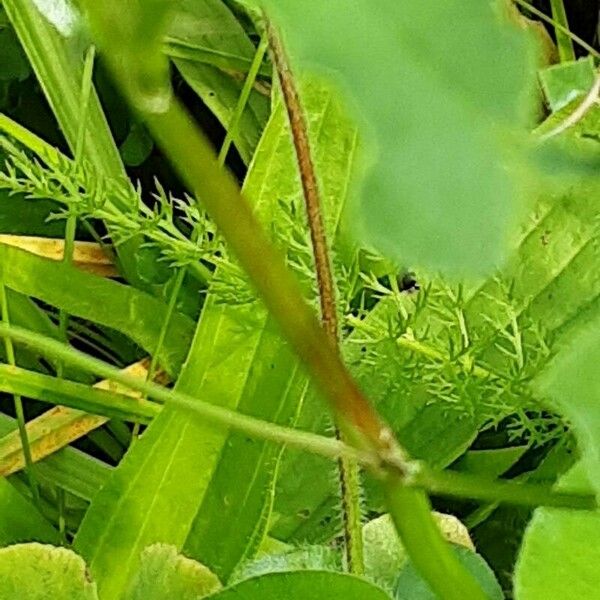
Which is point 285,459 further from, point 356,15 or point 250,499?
point 356,15

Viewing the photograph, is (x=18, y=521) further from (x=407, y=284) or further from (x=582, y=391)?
(x=582, y=391)

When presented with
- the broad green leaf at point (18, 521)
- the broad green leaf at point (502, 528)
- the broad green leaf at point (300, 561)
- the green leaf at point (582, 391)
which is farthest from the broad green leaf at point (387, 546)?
the green leaf at point (582, 391)

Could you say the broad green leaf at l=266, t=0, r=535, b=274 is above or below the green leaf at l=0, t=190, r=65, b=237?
above

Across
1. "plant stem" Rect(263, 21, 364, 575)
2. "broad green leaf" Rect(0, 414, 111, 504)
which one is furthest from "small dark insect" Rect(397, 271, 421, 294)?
"plant stem" Rect(263, 21, 364, 575)

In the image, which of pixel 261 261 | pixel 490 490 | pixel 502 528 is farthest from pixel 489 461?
pixel 261 261

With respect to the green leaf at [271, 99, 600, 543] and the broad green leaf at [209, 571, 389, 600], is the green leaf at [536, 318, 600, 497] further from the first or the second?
the green leaf at [271, 99, 600, 543]
